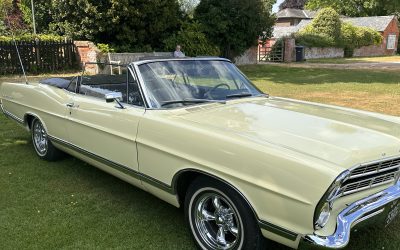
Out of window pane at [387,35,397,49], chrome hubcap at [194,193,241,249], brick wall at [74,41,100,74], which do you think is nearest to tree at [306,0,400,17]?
window pane at [387,35,397,49]

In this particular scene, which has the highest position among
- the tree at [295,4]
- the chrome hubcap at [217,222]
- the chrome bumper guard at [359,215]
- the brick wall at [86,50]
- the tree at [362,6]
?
the tree at [295,4]

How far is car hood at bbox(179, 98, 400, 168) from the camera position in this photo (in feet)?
8.85

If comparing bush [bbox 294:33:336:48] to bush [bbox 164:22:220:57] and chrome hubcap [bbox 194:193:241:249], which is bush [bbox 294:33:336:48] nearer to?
bush [bbox 164:22:220:57]

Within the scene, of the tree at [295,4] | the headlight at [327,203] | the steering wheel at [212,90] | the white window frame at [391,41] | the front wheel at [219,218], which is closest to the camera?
the headlight at [327,203]

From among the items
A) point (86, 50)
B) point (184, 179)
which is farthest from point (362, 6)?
point (184, 179)

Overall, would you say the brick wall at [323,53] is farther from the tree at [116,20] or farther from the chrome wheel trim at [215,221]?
the chrome wheel trim at [215,221]

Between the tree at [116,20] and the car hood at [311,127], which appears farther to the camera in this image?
the tree at [116,20]

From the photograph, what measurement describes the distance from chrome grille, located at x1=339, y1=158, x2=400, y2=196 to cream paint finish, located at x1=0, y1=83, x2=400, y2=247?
0.18 ft

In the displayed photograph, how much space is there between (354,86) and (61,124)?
12619 millimetres

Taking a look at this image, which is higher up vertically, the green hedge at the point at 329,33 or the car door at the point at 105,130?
the green hedge at the point at 329,33

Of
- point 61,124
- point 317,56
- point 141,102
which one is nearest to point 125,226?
point 141,102

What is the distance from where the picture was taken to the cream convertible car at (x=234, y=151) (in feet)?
8.39

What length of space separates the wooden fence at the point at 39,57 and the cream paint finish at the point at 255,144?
12617mm

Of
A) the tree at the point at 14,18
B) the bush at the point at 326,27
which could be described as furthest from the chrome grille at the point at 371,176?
the bush at the point at 326,27
